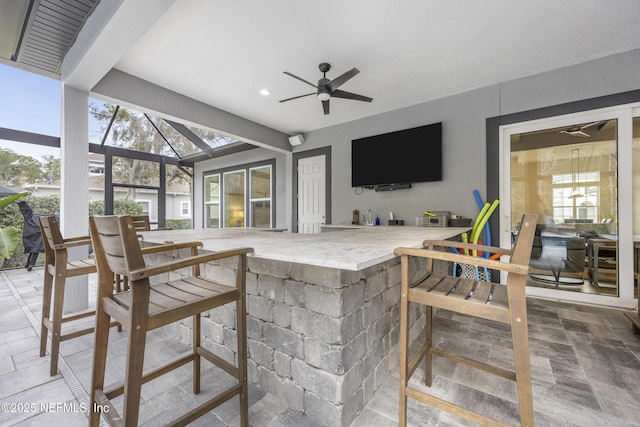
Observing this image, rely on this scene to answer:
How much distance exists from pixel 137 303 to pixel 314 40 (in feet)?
8.69

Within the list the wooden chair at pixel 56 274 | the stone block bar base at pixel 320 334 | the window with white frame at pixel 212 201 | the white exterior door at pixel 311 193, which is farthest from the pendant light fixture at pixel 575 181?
the window with white frame at pixel 212 201

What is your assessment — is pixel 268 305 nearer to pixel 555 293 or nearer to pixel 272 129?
pixel 555 293

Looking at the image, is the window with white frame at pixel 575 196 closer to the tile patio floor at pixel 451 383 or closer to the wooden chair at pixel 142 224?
the tile patio floor at pixel 451 383

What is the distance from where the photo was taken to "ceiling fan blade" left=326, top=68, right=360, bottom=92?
2.65 metres

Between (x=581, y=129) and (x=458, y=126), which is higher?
(x=458, y=126)

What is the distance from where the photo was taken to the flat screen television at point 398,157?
3820mm

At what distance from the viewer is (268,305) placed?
5.04 ft

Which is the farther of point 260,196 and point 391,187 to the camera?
point 260,196

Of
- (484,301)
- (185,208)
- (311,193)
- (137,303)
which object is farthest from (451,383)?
(185,208)

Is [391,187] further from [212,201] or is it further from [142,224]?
[212,201]

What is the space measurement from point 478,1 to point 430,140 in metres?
1.89

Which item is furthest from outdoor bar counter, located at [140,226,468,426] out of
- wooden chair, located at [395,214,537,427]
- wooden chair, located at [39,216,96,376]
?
wooden chair, located at [39,216,96,376]

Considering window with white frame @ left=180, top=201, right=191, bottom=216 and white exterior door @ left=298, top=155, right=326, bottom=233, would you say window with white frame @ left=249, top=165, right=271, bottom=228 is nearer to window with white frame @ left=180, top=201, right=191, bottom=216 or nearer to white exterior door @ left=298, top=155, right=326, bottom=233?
white exterior door @ left=298, top=155, right=326, bottom=233

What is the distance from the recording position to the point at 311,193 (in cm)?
532
